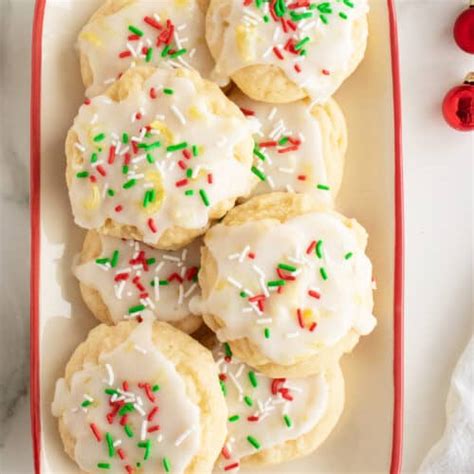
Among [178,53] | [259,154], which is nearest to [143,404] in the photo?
[259,154]

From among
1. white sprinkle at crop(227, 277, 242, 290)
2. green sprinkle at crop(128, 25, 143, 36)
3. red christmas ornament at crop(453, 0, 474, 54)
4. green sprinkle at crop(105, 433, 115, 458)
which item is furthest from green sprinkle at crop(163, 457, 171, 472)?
red christmas ornament at crop(453, 0, 474, 54)

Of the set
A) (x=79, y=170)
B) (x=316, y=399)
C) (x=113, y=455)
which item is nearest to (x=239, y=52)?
(x=79, y=170)

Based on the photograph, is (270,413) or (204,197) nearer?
(204,197)

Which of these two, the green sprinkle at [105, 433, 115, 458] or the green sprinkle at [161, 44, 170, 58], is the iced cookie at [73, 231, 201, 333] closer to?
the green sprinkle at [105, 433, 115, 458]

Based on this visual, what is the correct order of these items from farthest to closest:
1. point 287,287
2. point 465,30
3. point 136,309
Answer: point 465,30 → point 136,309 → point 287,287

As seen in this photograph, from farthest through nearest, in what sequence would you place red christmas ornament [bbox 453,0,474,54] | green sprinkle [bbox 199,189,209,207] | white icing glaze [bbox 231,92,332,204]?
red christmas ornament [bbox 453,0,474,54], white icing glaze [bbox 231,92,332,204], green sprinkle [bbox 199,189,209,207]

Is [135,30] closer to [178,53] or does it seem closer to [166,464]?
[178,53]
